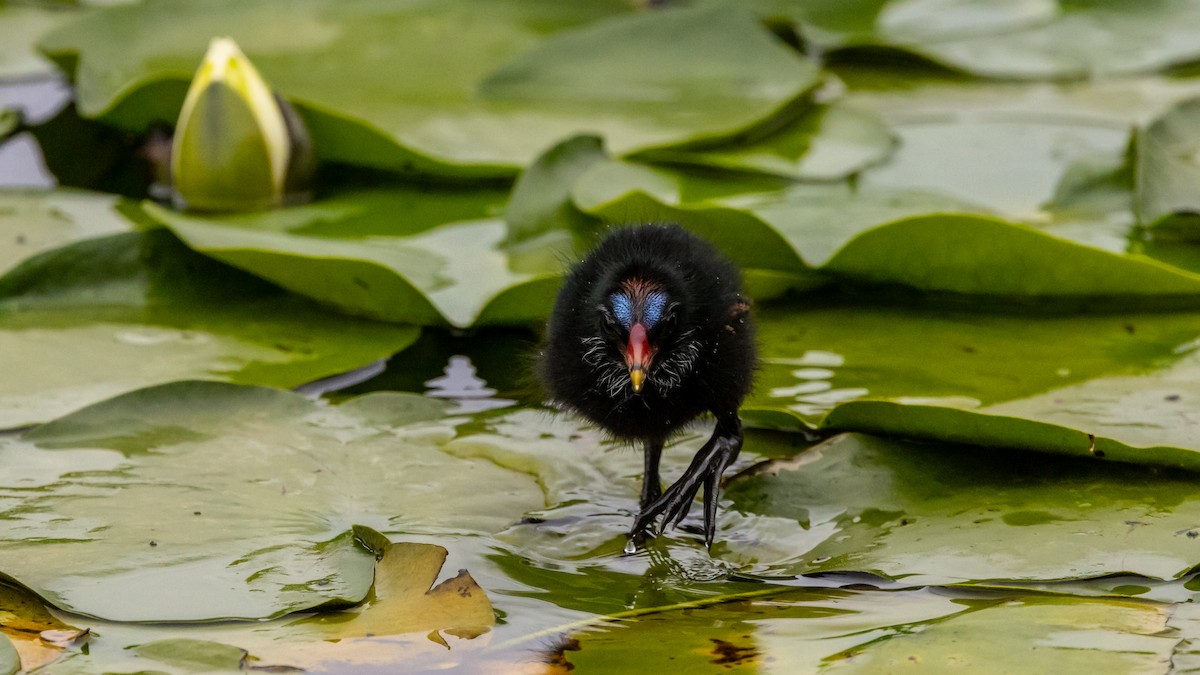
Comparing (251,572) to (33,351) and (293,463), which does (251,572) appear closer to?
(293,463)

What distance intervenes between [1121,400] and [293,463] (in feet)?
4.58

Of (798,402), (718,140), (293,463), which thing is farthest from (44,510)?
(718,140)

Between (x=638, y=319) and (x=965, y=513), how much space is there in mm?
581

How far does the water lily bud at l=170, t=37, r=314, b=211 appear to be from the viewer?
3264mm

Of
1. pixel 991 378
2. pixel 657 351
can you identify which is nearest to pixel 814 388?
pixel 991 378

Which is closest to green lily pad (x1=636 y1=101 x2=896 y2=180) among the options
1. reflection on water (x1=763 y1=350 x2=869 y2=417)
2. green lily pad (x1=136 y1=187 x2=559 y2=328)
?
green lily pad (x1=136 y1=187 x2=559 y2=328)

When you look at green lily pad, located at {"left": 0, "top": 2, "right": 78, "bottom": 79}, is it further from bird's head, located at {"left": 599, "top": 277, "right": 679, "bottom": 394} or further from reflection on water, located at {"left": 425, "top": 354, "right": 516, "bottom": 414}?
bird's head, located at {"left": 599, "top": 277, "right": 679, "bottom": 394}

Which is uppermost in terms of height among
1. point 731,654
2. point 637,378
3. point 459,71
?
point 459,71

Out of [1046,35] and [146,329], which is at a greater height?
[1046,35]

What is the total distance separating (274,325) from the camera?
2.84 meters

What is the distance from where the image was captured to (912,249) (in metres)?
2.73

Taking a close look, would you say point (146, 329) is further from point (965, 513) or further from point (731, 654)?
point (965, 513)

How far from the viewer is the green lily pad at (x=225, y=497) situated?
1.90 meters

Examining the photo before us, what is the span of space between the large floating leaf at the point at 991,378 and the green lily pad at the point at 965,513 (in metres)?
0.05
